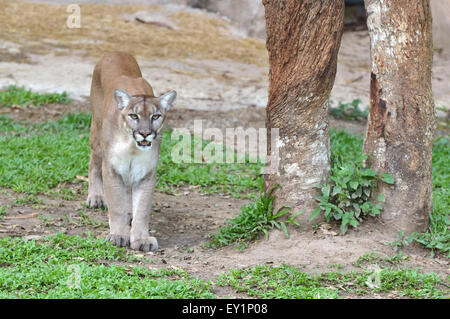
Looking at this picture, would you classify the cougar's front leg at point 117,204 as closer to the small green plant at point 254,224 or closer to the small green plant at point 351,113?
the small green plant at point 254,224

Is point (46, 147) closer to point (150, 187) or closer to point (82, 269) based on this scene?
point (150, 187)

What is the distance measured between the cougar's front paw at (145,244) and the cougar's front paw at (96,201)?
49.3 inches

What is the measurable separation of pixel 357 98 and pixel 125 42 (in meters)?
4.46

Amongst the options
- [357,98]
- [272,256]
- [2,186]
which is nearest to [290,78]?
[272,256]

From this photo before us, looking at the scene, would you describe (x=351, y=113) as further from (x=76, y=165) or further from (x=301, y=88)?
(x=301, y=88)

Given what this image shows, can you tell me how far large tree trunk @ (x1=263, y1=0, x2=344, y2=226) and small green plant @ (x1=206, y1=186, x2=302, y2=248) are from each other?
0.29ft

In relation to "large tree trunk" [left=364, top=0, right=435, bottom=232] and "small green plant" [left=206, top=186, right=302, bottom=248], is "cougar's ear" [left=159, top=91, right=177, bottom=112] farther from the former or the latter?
"large tree trunk" [left=364, top=0, right=435, bottom=232]

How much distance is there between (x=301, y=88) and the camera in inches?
240

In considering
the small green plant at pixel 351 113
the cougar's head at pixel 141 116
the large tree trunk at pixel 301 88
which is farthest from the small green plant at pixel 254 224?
A: the small green plant at pixel 351 113

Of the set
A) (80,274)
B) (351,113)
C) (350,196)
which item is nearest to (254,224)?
(350,196)

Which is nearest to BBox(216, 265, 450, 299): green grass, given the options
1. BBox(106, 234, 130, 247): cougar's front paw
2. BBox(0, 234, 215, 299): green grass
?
BBox(0, 234, 215, 299): green grass

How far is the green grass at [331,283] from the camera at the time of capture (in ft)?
17.4

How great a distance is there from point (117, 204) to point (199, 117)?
14.1 ft

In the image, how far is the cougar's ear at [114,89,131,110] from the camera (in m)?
6.45
